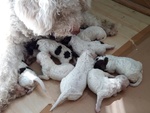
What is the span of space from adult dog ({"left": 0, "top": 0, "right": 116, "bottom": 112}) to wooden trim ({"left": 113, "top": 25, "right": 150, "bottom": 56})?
0.37 metres

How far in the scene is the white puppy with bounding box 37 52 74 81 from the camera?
155cm

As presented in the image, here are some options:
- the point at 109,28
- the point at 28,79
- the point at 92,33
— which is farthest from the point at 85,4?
the point at 28,79

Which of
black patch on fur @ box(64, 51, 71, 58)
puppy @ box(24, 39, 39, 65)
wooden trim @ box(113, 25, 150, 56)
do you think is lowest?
wooden trim @ box(113, 25, 150, 56)

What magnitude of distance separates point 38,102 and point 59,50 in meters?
0.34

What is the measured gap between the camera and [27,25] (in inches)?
59.4

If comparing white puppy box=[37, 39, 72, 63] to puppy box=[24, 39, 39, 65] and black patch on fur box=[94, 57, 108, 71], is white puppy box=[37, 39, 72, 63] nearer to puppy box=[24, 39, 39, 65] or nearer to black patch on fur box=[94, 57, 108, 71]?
puppy box=[24, 39, 39, 65]

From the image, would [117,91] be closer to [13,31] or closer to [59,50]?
[59,50]

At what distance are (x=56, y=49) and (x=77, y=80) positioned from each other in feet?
0.90

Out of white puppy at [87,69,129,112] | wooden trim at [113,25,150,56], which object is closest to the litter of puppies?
white puppy at [87,69,129,112]

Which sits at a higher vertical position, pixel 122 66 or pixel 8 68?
pixel 8 68

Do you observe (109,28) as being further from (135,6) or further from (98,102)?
(98,102)

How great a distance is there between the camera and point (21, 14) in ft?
4.74

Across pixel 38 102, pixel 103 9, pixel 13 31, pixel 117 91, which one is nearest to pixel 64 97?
pixel 38 102

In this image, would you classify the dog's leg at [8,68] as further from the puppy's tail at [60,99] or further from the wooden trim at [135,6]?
the wooden trim at [135,6]
